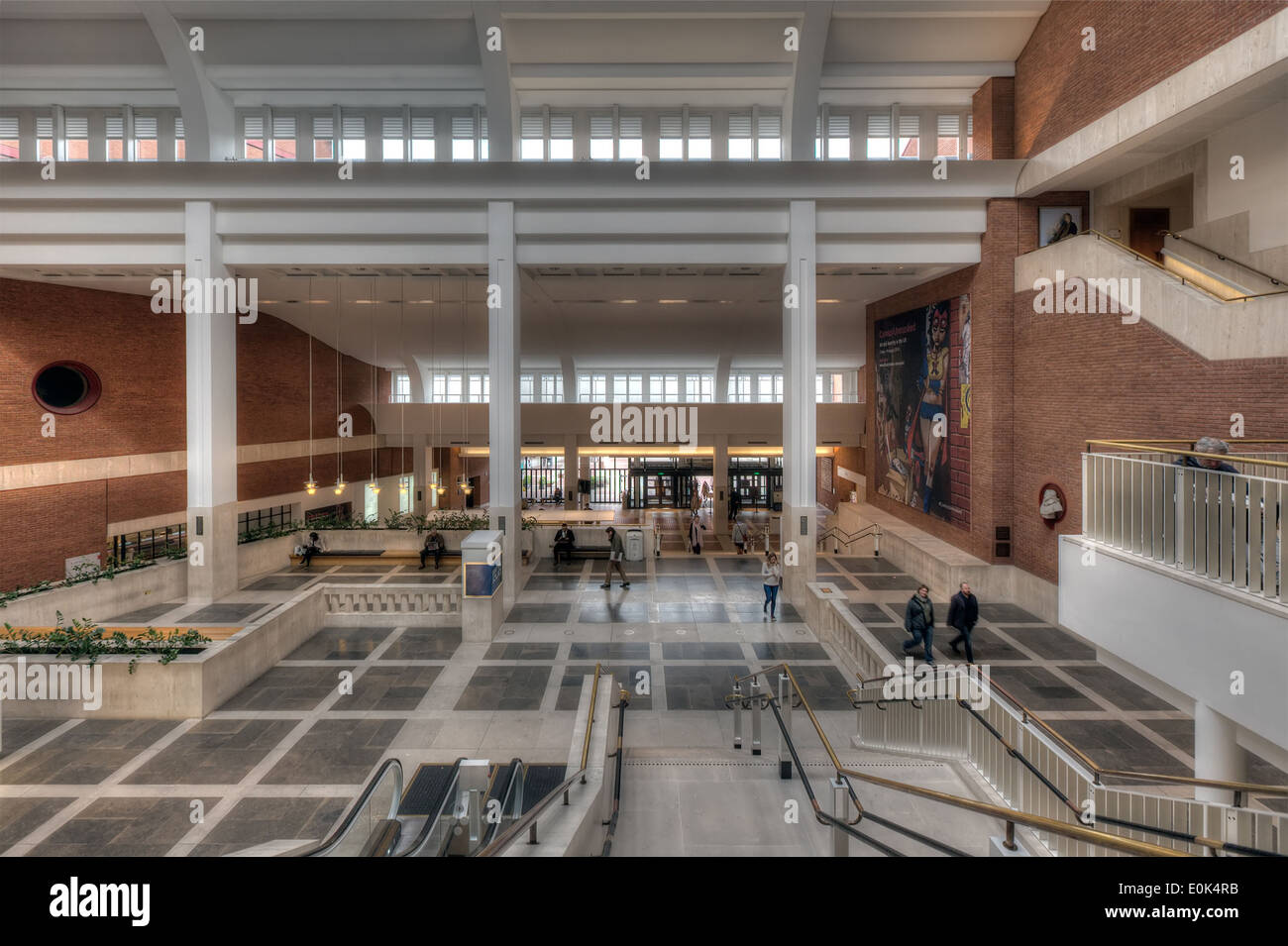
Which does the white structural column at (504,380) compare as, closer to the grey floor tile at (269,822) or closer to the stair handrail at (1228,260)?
the grey floor tile at (269,822)

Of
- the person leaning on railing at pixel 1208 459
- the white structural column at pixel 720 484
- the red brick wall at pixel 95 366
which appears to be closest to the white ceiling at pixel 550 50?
the red brick wall at pixel 95 366

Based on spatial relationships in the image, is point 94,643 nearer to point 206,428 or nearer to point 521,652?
point 521,652

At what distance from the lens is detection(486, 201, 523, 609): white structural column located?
1369 cm

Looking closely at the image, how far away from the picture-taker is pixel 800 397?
1396 centimetres

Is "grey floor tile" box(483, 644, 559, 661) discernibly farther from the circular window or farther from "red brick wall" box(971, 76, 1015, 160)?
"red brick wall" box(971, 76, 1015, 160)

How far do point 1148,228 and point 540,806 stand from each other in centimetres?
1567

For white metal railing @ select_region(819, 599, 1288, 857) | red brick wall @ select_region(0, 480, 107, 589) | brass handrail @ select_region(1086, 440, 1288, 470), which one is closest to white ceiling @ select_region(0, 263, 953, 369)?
red brick wall @ select_region(0, 480, 107, 589)

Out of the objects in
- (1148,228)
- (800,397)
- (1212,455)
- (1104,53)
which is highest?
(1104,53)

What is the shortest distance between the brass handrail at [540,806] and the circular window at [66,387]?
15708 millimetres

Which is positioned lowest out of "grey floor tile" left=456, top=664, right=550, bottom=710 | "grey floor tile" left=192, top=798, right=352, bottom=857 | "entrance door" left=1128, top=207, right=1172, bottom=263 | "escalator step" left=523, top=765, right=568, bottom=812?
"grey floor tile" left=192, top=798, right=352, bottom=857

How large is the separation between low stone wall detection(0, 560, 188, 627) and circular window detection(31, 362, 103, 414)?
17.6 feet

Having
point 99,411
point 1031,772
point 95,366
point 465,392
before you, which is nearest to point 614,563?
point 1031,772

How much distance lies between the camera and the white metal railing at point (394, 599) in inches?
482
